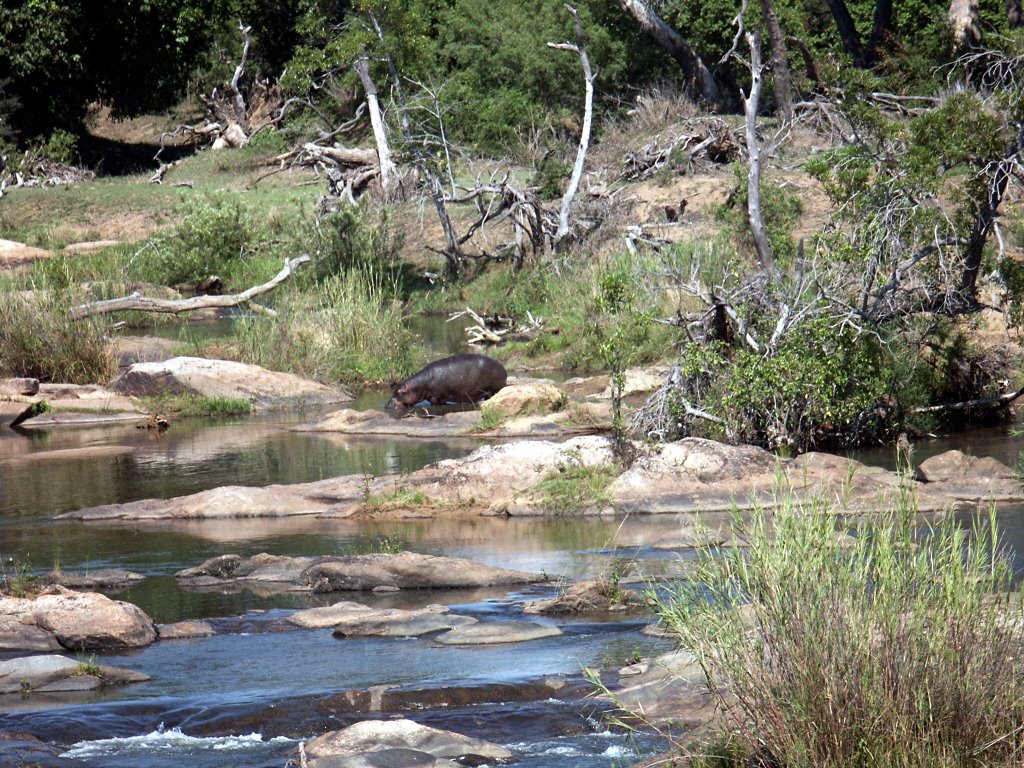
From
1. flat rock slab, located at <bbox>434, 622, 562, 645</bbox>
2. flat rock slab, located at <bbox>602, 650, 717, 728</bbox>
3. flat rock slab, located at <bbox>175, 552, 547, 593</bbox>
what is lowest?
flat rock slab, located at <bbox>175, 552, 547, 593</bbox>

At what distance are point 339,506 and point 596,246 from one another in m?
15.4

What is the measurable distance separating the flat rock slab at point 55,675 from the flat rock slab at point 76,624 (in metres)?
0.44

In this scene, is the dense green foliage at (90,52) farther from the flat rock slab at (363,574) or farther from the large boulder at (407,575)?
the large boulder at (407,575)

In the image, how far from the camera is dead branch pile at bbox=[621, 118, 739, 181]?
30.3 m

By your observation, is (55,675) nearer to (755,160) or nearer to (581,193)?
(755,160)

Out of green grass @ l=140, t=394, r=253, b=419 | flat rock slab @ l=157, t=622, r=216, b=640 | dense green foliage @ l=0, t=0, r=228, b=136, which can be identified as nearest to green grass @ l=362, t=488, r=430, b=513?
flat rock slab @ l=157, t=622, r=216, b=640

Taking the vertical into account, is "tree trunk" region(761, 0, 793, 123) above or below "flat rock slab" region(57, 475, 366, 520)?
above

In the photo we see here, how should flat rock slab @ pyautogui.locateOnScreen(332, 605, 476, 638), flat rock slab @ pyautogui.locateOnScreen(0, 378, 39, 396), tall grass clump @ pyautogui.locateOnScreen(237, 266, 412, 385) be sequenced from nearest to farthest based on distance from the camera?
flat rock slab @ pyautogui.locateOnScreen(332, 605, 476, 638) → flat rock slab @ pyautogui.locateOnScreen(0, 378, 39, 396) → tall grass clump @ pyautogui.locateOnScreen(237, 266, 412, 385)

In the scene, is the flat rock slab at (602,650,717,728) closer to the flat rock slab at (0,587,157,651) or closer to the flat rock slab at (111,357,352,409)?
the flat rock slab at (0,587,157,651)

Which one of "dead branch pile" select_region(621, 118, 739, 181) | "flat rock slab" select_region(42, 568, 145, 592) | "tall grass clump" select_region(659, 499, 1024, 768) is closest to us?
"tall grass clump" select_region(659, 499, 1024, 768)

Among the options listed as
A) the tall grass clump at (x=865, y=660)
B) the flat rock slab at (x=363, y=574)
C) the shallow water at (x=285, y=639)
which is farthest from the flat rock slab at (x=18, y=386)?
the tall grass clump at (x=865, y=660)

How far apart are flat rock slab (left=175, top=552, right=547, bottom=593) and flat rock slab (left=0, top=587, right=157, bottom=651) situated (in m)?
1.38

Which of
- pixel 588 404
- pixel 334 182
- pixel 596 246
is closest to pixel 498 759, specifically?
pixel 588 404

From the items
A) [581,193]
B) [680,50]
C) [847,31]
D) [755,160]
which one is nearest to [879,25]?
[847,31]
